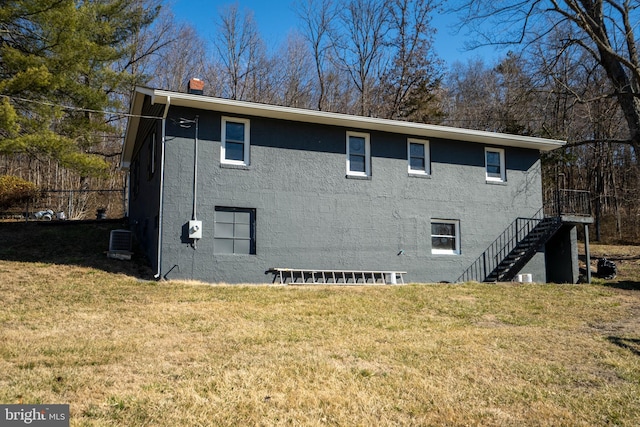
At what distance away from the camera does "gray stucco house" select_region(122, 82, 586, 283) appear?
12281 mm

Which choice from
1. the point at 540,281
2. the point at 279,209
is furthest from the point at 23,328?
the point at 540,281

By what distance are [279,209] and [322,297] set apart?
11.2 feet

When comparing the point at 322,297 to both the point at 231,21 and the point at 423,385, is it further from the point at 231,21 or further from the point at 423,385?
the point at 231,21

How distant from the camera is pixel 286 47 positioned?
30672 millimetres

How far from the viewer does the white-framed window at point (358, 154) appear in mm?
14242

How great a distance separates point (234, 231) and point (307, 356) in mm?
7076

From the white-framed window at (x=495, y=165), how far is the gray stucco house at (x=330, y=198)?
51 mm

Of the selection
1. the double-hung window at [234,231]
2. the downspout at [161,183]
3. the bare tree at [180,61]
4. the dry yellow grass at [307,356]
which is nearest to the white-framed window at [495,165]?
the dry yellow grass at [307,356]

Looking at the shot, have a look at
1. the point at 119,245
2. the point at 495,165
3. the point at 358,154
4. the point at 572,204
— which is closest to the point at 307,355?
the point at 358,154

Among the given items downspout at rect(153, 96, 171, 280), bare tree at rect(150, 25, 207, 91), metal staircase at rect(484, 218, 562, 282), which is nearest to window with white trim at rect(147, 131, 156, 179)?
downspout at rect(153, 96, 171, 280)

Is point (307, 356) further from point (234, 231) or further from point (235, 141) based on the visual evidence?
point (235, 141)

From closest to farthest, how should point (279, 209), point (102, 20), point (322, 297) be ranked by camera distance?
1. point (322, 297)
2. point (279, 209)
3. point (102, 20)

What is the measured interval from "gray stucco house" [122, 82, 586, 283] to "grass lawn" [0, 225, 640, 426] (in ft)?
5.84

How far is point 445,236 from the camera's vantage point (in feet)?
49.9
